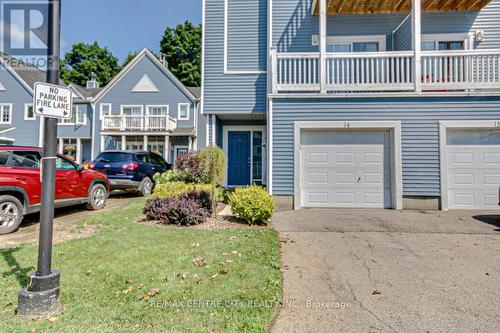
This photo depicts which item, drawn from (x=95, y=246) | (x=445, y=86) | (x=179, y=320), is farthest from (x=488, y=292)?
(x=445, y=86)

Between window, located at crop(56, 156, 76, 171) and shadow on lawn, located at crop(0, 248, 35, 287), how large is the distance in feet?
10.6

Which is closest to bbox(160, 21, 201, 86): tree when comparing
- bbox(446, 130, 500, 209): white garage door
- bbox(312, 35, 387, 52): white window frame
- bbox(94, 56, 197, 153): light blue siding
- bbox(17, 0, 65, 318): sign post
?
bbox(94, 56, 197, 153): light blue siding

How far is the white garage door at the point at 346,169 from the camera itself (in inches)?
303

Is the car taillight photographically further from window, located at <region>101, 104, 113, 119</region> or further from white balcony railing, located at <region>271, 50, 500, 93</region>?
window, located at <region>101, 104, 113, 119</region>

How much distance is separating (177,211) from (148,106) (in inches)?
630

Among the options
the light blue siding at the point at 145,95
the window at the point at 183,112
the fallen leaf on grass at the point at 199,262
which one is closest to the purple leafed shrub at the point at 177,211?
the fallen leaf on grass at the point at 199,262

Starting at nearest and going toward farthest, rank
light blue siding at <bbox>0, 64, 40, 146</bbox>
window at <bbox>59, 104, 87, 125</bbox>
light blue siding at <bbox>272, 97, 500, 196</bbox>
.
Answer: light blue siding at <bbox>272, 97, 500, 196</bbox>, window at <bbox>59, 104, 87, 125</bbox>, light blue siding at <bbox>0, 64, 40, 146</bbox>

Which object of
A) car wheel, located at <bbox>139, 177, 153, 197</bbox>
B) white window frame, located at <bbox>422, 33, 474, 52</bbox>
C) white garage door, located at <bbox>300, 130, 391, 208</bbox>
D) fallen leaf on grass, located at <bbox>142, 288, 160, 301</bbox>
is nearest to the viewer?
fallen leaf on grass, located at <bbox>142, 288, 160, 301</bbox>

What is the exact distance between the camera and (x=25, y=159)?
5.98m

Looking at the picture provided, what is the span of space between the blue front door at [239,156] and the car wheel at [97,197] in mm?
5115

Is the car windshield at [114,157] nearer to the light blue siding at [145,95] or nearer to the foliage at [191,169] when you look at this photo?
the foliage at [191,169]

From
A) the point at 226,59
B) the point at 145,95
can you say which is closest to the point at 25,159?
the point at 226,59

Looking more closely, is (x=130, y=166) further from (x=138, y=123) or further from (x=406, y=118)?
(x=138, y=123)

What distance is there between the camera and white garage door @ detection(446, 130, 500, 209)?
7.32 m
